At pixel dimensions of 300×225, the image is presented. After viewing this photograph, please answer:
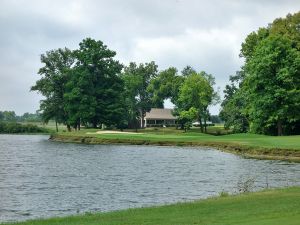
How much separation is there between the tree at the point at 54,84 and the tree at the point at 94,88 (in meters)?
4.24

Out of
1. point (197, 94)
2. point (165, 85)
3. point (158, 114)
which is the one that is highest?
point (165, 85)

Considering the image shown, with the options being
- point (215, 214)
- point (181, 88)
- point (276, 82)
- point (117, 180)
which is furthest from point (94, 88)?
point (215, 214)

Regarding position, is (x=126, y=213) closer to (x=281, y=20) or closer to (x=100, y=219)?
(x=100, y=219)

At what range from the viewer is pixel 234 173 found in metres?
35.5

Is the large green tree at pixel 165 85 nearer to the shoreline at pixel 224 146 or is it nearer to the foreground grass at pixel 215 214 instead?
the shoreline at pixel 224 146

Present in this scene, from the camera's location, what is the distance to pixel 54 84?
4493 inches

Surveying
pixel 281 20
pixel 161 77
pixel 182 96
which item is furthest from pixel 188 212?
pixel 161 77

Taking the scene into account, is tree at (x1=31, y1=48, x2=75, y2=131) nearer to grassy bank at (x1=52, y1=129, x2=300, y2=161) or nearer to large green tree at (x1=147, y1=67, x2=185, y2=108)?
grassy bank at (x1=52, y1=129, x2=300, y2=161)

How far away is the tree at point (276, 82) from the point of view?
7050 centimetres

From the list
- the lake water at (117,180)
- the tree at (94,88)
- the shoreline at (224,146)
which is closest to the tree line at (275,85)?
A: the shoreline at (224,146)

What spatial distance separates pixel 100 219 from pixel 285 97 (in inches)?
2250

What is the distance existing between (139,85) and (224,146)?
3562 inches

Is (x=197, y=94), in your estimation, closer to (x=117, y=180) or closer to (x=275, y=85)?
(x=275, y=85)

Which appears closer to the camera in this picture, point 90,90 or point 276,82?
point 276,82
